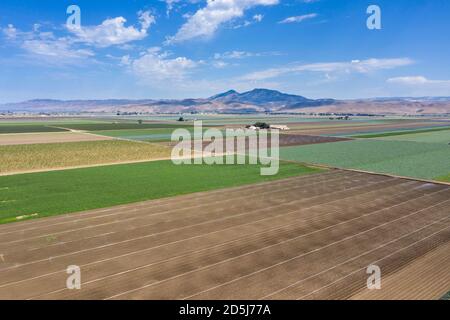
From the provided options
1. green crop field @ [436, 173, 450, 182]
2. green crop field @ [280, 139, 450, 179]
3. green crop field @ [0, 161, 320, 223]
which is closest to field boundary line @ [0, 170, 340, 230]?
green crop field @ [0, 161, 320, 223]

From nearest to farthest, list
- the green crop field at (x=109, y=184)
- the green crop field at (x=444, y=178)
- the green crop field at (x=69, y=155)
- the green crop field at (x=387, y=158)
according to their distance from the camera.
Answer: the green crop field at (x=109, y=184) → the green crop field at (x=444, y=178) → the green crop field at (x=387, y=158) → the green crop field at (x=69, y=155)

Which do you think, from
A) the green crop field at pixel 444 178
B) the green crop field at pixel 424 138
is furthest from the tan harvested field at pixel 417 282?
the green crop field at pixel 424 138

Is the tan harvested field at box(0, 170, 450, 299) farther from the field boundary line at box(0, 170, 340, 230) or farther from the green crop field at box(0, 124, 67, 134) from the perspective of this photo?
the green crop field at box(0, 124, 67, 134)

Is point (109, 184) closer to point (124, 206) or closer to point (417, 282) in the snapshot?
point (124, 206)

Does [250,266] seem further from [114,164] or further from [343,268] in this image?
[114,164]

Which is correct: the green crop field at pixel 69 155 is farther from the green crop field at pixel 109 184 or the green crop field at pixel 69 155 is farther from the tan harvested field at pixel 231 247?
the tan harvested field at pixel 231 247

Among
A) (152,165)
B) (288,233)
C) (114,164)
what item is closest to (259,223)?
(288,233)

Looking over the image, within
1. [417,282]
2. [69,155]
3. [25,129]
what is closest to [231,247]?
[417,282]
